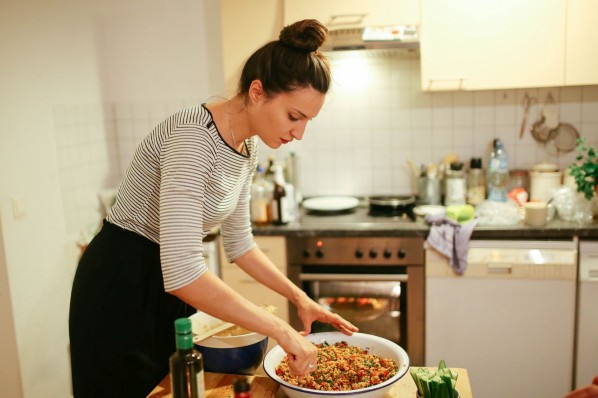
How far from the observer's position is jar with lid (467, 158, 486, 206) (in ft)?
9.87

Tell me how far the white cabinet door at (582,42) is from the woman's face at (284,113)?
166cm

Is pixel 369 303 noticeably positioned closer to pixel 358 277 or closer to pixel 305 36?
pixel 358 277

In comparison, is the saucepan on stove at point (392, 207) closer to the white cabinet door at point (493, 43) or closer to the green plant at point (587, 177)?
the white cabinet door at point (493, 43)

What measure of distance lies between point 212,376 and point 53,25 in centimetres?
209

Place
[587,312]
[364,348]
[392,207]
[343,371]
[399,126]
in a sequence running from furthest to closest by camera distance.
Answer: [399,126] < [392,207] < [587,312] < [364,348] < [343,371]

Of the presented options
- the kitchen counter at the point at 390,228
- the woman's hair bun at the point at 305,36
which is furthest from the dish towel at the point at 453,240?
the woman's hair bun at the point at 305,36

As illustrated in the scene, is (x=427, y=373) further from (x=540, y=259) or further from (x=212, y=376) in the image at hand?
(x=540, y=259)

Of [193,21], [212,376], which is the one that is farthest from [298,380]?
[193,21]

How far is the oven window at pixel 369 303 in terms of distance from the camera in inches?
107

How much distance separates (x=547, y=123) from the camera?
3.03m

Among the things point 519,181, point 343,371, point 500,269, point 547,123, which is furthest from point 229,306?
point 547,123

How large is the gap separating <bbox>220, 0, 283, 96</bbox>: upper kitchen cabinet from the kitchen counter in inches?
27.5

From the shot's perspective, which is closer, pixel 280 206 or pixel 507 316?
pixel 507 316

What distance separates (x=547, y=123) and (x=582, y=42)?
512 mm
